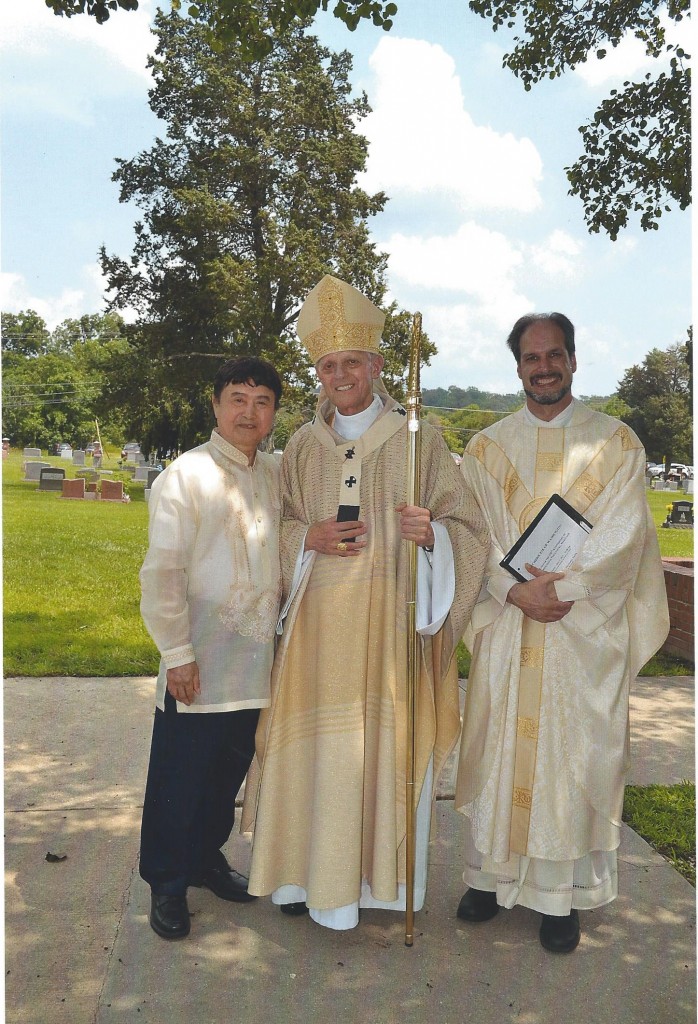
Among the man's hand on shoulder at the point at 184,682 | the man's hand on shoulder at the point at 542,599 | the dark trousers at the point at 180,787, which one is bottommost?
the dark trousers at the point at 180,787

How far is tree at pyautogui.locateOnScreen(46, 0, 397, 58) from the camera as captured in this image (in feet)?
14.6

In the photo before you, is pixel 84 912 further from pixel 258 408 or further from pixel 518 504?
pixel 518 504

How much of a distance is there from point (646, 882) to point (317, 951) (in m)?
1.44

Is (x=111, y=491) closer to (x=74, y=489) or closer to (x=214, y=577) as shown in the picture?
(x=74, y=489)

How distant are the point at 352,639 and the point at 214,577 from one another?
1.75ft

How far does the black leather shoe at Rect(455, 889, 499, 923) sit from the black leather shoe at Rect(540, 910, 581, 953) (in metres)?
0.21

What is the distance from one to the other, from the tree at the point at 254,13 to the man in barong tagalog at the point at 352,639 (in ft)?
7.13

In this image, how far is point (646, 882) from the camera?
3578mm

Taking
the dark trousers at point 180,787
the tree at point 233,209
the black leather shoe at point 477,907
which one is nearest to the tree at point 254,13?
the dark trousers at point 180,787

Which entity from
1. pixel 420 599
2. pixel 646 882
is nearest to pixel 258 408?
pixel 420 599

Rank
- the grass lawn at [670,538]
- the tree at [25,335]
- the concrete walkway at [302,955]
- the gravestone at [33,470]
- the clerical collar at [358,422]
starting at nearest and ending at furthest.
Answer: the concrete walkway at [302,955], the clerical collar at [358,422], the grass lawn at [670,538], the gravestone at [33,470], the tree at [25,335]

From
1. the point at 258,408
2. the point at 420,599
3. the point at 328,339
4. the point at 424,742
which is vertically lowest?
the point at 424,742

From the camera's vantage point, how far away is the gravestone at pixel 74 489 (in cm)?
1978

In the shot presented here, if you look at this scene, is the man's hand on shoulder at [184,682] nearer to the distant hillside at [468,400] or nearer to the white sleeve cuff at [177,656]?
the white sleeve cuff at [177,656]
